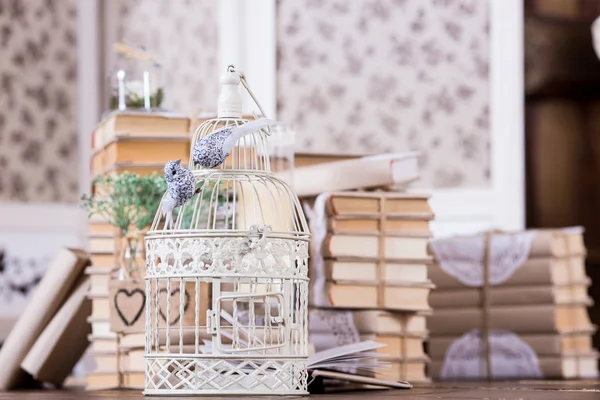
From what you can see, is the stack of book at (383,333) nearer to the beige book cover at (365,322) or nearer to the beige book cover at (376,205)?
the beige book cover at (365,322)

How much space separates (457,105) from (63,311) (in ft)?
5.66

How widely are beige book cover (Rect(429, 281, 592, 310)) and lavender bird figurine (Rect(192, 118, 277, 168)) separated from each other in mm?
1111

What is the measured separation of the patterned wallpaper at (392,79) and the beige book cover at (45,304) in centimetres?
144

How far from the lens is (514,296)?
8.02ft

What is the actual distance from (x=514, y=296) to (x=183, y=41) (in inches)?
66.1

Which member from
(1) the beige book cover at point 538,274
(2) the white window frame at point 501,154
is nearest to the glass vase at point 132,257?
(1) the beige book cover at point 538,274

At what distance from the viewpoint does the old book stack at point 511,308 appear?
2.42 meters

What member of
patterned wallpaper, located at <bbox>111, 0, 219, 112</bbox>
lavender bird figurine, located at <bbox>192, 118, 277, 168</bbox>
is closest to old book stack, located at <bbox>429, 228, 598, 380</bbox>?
lavender bird figurine, located at <bbox>192, 118, 277, 168</bbox>

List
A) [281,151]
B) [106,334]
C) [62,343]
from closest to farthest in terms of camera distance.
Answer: [106,334] → [62,343] → [281,151]

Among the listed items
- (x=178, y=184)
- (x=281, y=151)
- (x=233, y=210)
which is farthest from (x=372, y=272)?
(x=178, y=184)

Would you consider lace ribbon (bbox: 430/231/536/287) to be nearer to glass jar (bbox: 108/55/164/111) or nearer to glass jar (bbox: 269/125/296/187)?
glass jar (bbox: 269/125/296/187)

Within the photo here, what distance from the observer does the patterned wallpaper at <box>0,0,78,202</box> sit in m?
3.50

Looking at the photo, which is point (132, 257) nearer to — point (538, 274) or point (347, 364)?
point (347, 364)

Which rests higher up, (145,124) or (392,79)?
(392,79)
